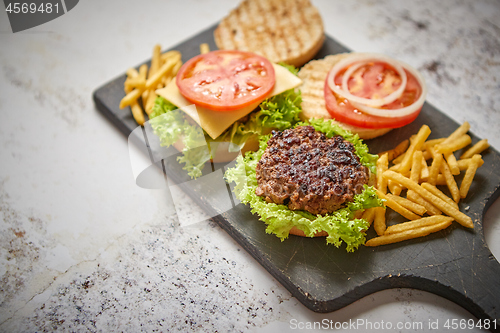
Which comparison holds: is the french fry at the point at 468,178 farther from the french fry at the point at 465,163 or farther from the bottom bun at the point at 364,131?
the bottom bun at the point at 364,131

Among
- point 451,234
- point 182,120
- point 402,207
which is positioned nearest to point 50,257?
point 182,120

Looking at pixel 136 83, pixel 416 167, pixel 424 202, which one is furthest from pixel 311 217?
pixel 136 83

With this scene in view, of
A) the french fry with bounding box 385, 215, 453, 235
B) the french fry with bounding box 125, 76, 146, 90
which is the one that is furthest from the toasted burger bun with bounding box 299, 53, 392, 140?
the french fry with bounding box 125, 76, 146, 90

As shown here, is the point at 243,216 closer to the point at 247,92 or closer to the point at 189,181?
the point at 189,181

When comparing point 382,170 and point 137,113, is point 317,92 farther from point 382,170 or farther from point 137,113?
point 137,113

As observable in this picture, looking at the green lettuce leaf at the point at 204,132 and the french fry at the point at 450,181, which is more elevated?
the green lettuce leaf at the point at 204,132

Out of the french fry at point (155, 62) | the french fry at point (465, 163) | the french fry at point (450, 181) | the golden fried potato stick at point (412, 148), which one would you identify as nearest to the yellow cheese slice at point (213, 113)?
the french fry at point (155, 62)

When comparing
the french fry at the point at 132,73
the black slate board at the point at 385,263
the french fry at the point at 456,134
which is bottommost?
the black slate board at the point at 385,263
